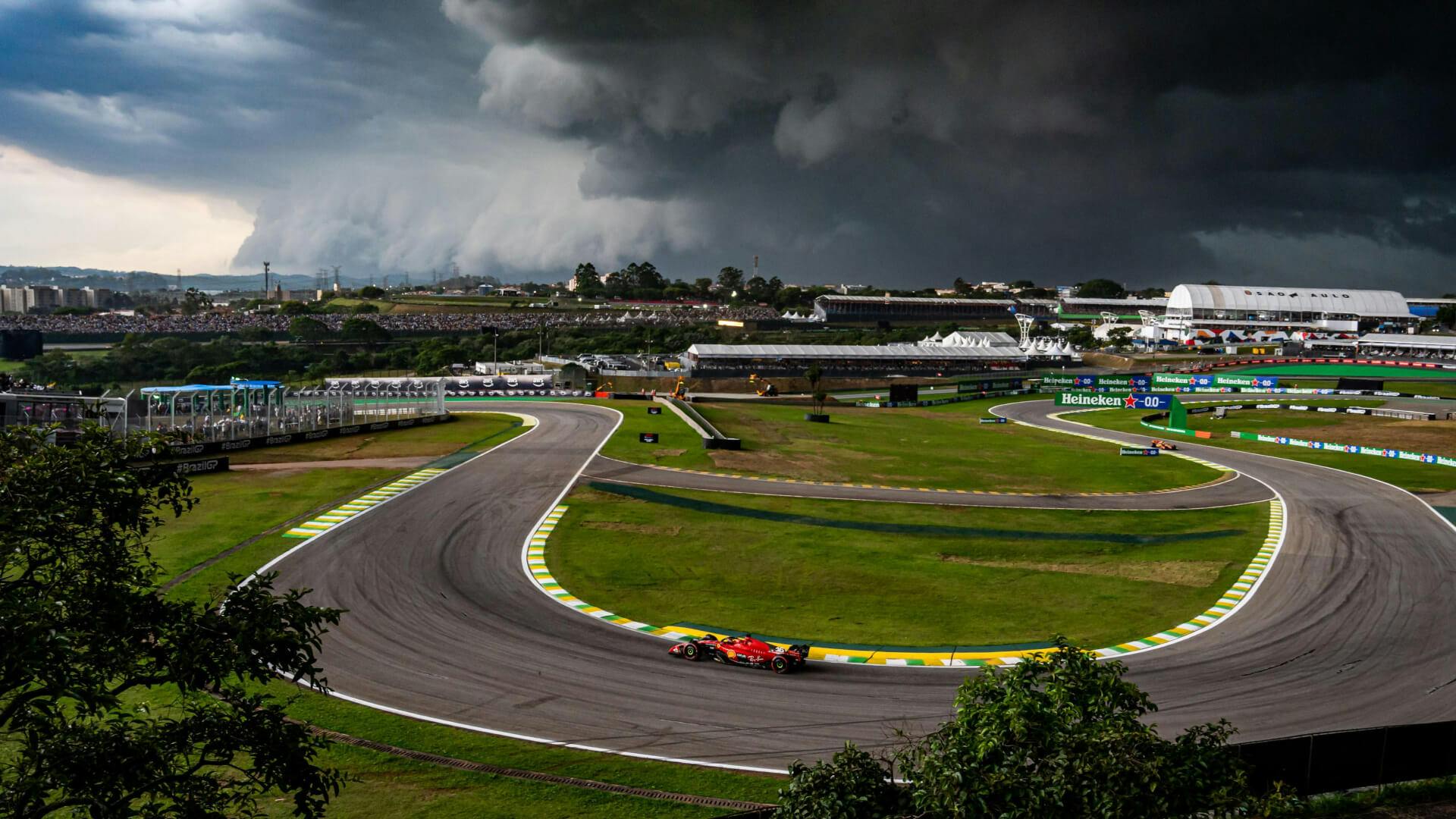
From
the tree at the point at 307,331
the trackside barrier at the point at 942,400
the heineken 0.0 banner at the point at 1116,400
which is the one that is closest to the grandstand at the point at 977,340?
the trackside barrier at the point at 942,400

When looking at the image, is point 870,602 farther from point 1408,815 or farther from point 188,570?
point 188,570

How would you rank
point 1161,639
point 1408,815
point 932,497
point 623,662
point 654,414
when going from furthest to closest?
point 654,414
point 932,497
point 1161,639
point 623,662
point 1408,815

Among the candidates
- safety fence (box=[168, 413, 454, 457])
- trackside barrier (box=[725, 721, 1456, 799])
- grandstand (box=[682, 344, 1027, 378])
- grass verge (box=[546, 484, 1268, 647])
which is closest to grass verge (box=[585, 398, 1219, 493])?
grass verge (box=[546, 484, 1268, 647])

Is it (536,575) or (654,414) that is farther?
(654,414)

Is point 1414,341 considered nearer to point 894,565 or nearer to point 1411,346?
point 1411,346

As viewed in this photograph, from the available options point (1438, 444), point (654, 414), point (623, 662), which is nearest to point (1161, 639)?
point (623, 662)

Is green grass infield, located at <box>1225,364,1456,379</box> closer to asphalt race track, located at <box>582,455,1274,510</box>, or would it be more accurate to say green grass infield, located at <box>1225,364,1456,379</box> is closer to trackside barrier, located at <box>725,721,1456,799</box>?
asphalt race track, located at <box>582,455,1274,510</box>

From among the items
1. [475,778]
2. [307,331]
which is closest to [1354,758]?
[475,778]
